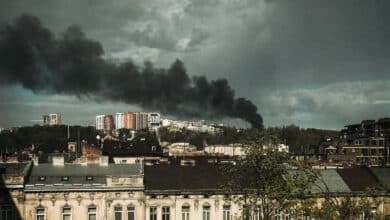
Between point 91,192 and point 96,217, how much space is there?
8.44ft

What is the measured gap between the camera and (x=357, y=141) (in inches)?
5935

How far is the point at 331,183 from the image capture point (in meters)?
62.1

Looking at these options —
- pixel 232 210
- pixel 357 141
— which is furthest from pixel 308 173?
pixel 357 141

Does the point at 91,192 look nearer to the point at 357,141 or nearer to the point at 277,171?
the point at 277,171

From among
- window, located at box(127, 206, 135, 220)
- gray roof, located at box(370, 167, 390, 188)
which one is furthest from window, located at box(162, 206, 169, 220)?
gray roof, located at box(370, 167, 390, 188)

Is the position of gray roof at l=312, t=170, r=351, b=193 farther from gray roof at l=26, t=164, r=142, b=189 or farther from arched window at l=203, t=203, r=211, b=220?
gray roof at l=26, t=164, r=142, b=189

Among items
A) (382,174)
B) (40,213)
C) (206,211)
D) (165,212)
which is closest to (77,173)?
(40,213)

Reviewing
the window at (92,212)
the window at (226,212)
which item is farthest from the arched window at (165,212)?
the window at (92,212)

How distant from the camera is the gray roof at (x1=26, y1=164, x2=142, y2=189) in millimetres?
56469

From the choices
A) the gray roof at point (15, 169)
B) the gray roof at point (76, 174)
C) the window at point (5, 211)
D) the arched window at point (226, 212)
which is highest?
the gray roof at point (15, 169)

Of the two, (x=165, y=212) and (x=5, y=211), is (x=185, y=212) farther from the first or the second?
(x=5, y=211)

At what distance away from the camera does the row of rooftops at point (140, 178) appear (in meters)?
56.4

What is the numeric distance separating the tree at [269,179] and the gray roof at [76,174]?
1139cm

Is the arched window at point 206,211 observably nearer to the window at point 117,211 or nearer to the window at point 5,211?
the window at point 117,211
